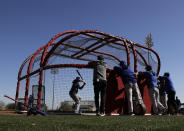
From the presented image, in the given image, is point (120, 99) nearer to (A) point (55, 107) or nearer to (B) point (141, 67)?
(A) point (55, 107)

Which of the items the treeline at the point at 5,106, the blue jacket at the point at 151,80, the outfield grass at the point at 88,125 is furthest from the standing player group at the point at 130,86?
the treeline at the point at 5,106

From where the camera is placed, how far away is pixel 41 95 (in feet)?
25.7

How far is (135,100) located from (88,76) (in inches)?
76.3

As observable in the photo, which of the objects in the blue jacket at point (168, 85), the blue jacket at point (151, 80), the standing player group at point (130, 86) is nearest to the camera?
the standing player group at point (130, 86)

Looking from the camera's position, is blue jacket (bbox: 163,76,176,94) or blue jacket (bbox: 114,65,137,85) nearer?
blue jacket (bbox: 114,65,137,85)

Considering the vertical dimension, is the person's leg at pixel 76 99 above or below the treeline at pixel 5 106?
above

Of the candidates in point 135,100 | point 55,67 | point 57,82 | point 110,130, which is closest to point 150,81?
point 135,100

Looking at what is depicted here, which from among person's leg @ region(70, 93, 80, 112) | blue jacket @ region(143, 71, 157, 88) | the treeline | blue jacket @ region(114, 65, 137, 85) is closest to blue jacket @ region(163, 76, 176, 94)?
blue jacket @ region(143, 71, 157, 88)

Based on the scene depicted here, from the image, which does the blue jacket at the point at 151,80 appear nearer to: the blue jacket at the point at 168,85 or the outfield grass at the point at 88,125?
the blue jacket at the point at 168,85

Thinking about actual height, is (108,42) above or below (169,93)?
above

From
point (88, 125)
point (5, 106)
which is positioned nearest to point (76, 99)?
point (88, 125)

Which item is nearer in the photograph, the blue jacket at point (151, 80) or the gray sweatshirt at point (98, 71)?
the gray sweatshirt at point (98, 71)

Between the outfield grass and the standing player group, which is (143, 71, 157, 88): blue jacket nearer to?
the standing player group

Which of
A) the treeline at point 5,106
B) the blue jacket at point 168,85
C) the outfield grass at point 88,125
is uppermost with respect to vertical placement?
the blue jacket at point 168,85
